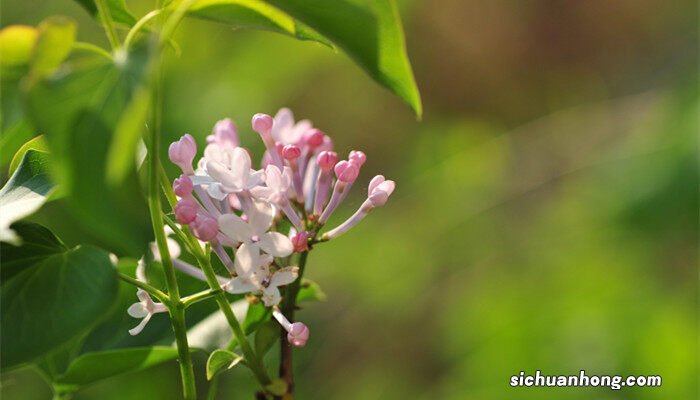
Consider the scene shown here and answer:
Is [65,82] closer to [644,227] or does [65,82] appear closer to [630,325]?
[630,325]

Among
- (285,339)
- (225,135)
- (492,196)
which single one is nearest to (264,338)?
(285,339)

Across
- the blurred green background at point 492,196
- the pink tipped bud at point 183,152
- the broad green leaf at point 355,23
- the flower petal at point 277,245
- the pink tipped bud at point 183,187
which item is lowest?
the flower petal at point 277,245

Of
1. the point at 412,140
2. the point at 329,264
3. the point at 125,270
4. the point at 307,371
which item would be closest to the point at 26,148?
the point at 125,270

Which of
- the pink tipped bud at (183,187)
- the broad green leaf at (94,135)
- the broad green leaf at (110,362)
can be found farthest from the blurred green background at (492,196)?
the broad green leaf at (94,135)

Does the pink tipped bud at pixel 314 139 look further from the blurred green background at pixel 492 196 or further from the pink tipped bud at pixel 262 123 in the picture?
the blurred green background at pixel 492 196

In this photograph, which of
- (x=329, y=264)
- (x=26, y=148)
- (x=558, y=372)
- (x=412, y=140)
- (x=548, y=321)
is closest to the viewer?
(x=26, y=148)

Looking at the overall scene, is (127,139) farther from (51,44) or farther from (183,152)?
(183,152)
